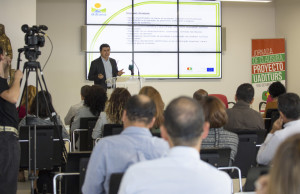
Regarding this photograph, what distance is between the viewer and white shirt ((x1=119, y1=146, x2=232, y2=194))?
1.52 m

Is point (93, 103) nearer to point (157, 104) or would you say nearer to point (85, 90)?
point (85, 90)

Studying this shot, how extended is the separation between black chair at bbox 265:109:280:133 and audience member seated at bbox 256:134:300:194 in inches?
183

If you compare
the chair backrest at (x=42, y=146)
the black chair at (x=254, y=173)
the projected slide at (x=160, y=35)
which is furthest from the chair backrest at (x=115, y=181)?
the projected slide at (x=160, y=35)

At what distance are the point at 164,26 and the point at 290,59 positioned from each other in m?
2.85

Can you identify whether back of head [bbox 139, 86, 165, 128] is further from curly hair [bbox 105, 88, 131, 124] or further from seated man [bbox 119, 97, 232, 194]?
seated man [bbox 119, 97, 232, 194]

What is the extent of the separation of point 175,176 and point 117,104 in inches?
111

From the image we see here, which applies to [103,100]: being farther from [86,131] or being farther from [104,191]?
[104,191]

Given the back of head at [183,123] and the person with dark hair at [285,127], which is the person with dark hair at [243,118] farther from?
the back of head at [183,123]

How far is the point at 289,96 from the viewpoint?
122 inches

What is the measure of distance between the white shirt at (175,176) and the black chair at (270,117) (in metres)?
4.22

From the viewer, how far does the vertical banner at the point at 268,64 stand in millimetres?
10258

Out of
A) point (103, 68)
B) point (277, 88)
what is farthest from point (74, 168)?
point (103, 68)

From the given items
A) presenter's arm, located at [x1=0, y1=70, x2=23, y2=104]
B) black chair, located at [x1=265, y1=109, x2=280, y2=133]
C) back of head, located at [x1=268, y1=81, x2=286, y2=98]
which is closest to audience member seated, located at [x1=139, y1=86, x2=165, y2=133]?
presenter's arm, located at [x1=0, y1=70, x2=23, y2=104]

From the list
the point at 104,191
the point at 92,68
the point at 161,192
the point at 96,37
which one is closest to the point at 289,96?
the point at 104,191
